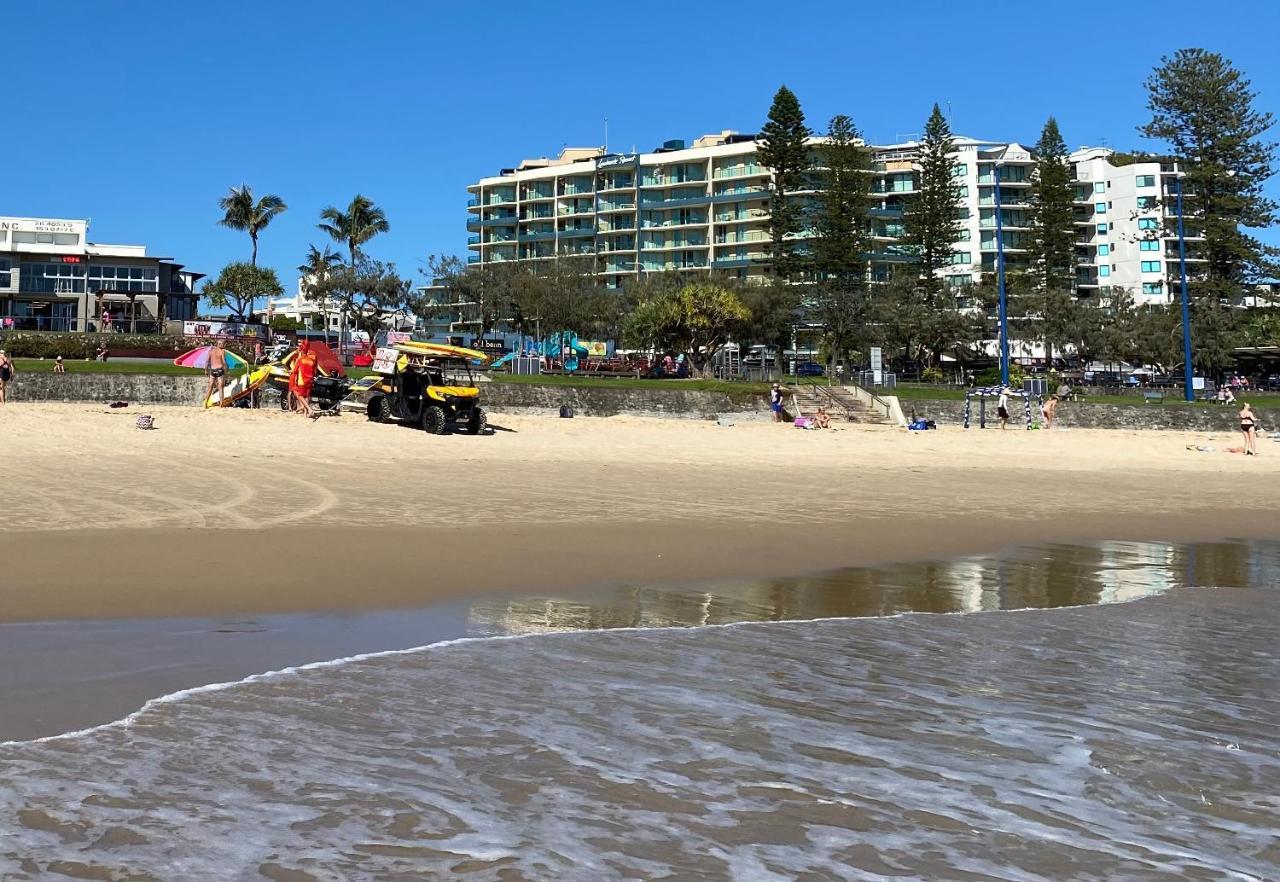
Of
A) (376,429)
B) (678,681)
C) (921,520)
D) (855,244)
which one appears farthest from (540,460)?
(855,244)

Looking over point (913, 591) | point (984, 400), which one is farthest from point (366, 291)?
point (913, 591)

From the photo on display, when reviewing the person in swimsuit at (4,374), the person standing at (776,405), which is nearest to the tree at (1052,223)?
the person standing at (776,405)

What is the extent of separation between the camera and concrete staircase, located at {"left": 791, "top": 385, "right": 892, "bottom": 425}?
34.4 m

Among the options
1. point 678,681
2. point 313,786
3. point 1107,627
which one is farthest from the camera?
point 1107,627

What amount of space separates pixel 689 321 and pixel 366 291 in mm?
22468

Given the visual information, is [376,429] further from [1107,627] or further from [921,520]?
[1107,627]

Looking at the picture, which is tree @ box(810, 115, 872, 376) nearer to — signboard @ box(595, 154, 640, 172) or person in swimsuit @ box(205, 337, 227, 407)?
signboard @ box(595, 154, 640, 172)

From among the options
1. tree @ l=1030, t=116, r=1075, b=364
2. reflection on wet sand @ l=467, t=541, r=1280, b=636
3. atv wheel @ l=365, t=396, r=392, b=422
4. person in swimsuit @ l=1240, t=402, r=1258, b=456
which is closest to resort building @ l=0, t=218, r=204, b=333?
atv wheel @ l=365, t=396, r=392, b=422

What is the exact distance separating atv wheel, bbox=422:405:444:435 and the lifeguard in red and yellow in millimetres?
3170

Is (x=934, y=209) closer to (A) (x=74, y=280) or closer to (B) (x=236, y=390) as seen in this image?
(B) (x=236, y=390)

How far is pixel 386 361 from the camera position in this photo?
23625 millimetres

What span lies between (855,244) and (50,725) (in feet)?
218

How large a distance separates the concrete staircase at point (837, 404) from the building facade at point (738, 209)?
55393mm

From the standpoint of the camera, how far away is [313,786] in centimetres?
339
